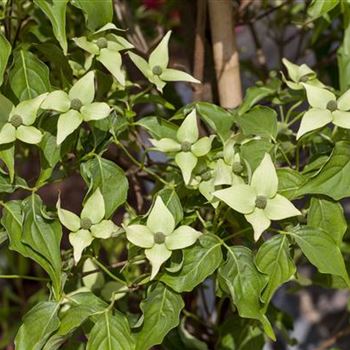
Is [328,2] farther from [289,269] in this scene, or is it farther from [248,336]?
[248,336]

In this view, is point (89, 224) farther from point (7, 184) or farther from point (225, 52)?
point (225, 52)

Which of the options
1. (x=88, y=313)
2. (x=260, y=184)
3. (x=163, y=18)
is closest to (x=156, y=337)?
(x=88, y=313)

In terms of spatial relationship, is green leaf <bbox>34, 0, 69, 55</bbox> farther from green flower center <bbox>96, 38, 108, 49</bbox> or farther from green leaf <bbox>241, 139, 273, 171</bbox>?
green leaf <bbox>241, 139, 273, 171</bbox>

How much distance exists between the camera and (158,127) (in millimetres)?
989

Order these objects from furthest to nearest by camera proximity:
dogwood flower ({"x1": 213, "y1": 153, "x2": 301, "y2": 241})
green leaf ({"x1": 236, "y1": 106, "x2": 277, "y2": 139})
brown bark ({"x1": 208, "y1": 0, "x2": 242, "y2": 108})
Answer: brown bark ({"x1": 208, "y1": 0, "x2": 242, "y2": 108})
green leaf ({"x1": 236, "y1": 106, "x2": 277, "y2": 139})
dogwood flower ({"x1": 213, "y1": 153, "x2": 301, "y2": 241})

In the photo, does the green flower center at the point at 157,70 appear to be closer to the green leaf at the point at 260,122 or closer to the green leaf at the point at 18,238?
the green leaf at the point at 260,122

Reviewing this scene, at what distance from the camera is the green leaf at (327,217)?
90cm

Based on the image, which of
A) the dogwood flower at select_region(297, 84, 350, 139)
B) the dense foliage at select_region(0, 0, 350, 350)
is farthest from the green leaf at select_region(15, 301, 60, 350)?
the dogwood flower at select_region(297, 84, 350, 139)

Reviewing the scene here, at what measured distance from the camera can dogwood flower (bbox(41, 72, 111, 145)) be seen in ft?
2.93

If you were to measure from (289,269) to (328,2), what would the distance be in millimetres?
344

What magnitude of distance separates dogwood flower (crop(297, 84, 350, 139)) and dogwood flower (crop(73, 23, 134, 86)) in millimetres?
209

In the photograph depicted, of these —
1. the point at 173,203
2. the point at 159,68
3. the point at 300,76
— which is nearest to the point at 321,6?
the point at 300,76

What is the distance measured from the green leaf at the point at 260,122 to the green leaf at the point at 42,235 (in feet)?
0.82

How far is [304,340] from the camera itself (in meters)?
2.15
